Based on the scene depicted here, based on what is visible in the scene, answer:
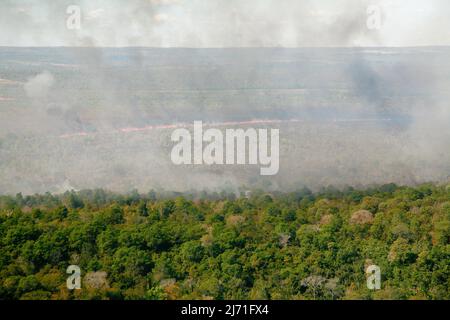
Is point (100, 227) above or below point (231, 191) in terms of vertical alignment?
below

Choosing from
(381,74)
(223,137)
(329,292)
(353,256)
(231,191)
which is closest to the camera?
(329,292)

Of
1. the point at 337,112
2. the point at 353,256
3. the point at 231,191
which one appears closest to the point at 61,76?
the point at 337,112

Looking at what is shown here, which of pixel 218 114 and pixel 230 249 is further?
pixel 218 114

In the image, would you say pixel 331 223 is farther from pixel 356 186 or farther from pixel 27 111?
pixel 27 111

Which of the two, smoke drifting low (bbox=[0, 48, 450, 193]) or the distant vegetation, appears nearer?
the distant vegetation

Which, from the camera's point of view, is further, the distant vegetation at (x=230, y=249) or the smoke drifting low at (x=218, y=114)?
the smoke drifting low at (x=218, y=114)

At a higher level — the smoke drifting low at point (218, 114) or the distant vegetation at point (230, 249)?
the smoke drifting low at point (218, 114)

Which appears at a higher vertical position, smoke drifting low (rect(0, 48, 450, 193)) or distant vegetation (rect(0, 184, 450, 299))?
smoke drifting low (rect(0, 48, 450, 193))

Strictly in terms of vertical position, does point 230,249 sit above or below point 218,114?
below
